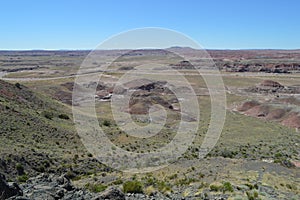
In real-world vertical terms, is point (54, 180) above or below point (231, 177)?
above

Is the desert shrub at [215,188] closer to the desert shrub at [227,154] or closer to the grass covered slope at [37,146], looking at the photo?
the grass covered slope at [37,146]

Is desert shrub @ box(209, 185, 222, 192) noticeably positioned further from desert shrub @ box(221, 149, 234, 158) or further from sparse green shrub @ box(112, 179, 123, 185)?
desert shrub @ box(221, 149, 234, 158)

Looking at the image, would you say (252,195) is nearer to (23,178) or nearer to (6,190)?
(6,190)

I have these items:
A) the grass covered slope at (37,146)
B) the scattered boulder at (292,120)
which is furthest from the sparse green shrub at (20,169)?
the scattered boulder at (292,120)

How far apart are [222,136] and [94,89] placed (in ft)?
145

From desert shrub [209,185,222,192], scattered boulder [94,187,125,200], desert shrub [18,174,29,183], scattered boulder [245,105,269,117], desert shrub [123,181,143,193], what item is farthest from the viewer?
scattered boulder [245,105,269,117]

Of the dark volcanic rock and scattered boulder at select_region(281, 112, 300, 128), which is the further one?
scattered boulder at select_region(281, 112, 300, 128)

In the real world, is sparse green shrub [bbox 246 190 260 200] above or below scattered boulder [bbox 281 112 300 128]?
above

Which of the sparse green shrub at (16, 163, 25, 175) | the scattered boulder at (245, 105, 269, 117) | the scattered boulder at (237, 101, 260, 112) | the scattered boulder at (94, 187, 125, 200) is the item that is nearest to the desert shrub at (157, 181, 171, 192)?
the scattered boulder at (94, 187, 125, 200)

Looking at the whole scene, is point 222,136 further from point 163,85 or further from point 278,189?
point 163,85

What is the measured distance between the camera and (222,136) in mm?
38062

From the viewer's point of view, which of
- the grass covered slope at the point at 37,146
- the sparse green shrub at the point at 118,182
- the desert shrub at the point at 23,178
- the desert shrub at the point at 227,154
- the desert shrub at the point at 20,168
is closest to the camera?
the sparse green shrub at the point at 118,182

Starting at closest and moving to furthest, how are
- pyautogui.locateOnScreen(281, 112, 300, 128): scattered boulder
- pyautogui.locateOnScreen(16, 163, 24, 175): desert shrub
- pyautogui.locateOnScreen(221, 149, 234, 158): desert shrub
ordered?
pyautogui.locateOnScreen(16, 163, 24, 175): desert shrub
pyautogui.locateOnScreen(221, 149, 234, 158): desert shrub
pyautogui.locateOnScreen(281, 112, 300, 128): scattered boulder

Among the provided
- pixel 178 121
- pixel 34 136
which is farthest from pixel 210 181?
pixel 178 121
